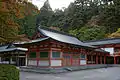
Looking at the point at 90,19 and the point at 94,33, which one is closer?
the point at 94,33

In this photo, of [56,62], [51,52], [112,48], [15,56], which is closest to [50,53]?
[51,52]

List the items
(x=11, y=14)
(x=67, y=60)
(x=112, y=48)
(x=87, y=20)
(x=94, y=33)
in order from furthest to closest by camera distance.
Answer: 1. (x=87, y=20)
2. (x=94, y=33)
3. (x=112, y=48)
4. (x=67, y=60)
5. (x=11, y=14)

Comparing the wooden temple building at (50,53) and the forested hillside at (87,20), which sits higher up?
the forested hillside at (87,20)

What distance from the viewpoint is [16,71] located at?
6.98 meters

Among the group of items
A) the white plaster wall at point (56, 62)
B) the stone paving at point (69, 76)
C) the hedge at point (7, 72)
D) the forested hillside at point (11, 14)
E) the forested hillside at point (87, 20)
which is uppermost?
the forested hillside at point (87, 20)

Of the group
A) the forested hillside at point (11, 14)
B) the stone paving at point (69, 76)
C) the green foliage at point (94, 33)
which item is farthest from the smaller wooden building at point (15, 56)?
the green foliage at point (94, 33)

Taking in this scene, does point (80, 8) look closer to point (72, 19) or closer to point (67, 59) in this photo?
point (72, 19)

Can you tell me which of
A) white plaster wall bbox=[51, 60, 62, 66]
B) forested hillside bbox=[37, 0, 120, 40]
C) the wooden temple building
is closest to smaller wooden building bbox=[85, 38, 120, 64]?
the wooden temple building

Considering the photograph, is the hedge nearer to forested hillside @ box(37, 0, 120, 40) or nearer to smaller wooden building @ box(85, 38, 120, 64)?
smaller wooden building @ box(85, 38, 120, 64)

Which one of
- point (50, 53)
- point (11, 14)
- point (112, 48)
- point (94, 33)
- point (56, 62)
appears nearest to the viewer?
point (11, 14)

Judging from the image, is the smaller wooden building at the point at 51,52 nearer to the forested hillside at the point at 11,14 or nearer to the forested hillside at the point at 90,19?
the forested hillside at the point at 11,14

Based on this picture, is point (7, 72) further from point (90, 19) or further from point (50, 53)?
point (90, 19)

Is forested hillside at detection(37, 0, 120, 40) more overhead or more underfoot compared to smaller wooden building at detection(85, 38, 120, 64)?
more overhead

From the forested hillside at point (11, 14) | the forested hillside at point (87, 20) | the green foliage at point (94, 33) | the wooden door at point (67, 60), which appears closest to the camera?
the forested hillside at point (11, 14)
